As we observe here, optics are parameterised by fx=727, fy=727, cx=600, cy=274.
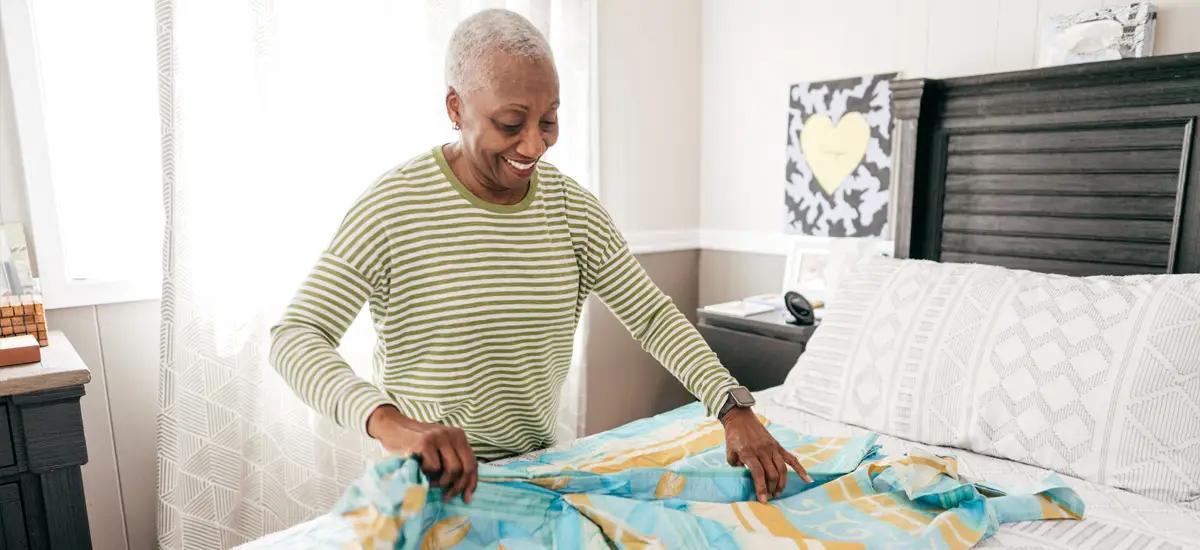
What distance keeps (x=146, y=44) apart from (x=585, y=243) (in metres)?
1.42

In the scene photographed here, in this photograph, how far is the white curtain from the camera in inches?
72.5

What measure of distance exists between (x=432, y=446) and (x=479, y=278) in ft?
1.09

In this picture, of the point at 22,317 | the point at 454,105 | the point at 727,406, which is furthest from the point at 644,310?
the point at 22,317

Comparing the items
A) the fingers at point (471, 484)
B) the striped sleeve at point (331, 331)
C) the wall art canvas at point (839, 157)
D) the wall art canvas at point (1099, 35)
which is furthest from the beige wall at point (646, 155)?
the fingers at point (471, 484)

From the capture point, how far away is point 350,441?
6.97 feet

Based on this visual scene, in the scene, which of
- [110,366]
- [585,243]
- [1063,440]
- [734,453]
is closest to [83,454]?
[110,366]

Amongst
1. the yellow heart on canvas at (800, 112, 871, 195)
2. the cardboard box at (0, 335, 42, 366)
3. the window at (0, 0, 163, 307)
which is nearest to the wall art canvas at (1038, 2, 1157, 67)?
the yellow heart on canvas at (800, 112, 871, 195)

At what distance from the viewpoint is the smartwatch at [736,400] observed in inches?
47.8

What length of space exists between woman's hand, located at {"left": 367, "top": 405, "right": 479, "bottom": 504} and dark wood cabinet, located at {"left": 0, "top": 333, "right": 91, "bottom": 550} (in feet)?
2.93

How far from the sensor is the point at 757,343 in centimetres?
237

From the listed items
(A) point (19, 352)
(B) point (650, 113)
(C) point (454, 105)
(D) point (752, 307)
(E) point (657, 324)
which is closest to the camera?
(C) point (454, 105)

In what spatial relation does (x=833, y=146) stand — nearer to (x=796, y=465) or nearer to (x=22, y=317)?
(x=796, y=465)

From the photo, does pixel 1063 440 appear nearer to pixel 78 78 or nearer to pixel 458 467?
pixel 458 467

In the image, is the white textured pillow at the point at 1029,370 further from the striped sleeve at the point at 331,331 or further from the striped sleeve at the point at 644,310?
the striped sleeve at the point at 331,331
